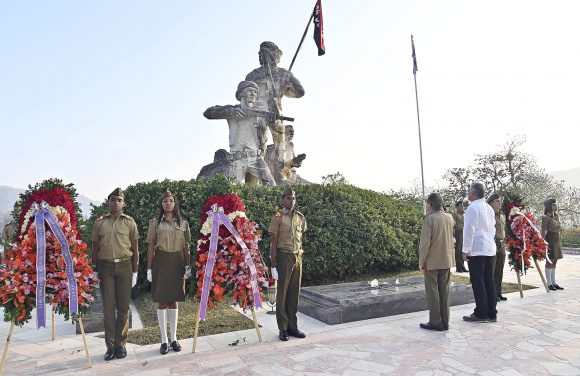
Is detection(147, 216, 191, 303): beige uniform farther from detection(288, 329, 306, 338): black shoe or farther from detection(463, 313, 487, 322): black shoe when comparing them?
detection(463, 313, 487, 322): black shoe

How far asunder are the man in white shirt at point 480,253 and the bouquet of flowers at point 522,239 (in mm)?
2228

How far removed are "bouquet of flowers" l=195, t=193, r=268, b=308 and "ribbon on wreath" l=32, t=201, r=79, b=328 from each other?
1.45 meters

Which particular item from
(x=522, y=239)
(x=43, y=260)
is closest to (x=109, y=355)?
(x=43, y=260)

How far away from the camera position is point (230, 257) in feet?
18.3

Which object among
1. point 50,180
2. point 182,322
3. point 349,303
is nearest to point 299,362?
point 349,303

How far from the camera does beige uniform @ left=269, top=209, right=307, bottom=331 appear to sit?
18.3 feet

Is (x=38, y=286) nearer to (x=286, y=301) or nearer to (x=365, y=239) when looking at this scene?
(x=286, y=301)

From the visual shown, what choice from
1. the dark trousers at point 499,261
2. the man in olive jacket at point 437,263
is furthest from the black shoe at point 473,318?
the dark trousers at point 499,261

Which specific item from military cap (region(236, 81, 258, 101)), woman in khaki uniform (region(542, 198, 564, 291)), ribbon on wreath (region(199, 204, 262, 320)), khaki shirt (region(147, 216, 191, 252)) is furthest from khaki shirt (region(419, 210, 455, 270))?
military cap (region(236, 81, 258, 101))

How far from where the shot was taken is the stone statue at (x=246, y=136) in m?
14.1

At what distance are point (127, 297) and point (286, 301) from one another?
6.65 feet

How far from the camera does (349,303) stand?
6.37m

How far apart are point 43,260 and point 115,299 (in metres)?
0.93

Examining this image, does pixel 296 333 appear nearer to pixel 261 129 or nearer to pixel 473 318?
pixel 473 318
